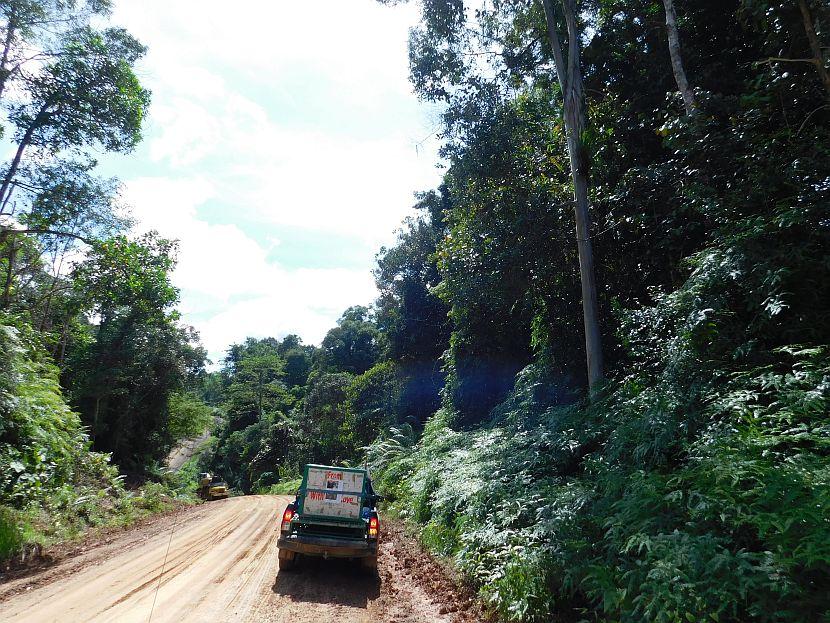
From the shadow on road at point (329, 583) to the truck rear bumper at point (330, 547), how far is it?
43 centimetres

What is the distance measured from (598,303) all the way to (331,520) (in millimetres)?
8886

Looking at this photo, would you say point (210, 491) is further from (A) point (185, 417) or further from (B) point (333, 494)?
(B) point (333, 494)

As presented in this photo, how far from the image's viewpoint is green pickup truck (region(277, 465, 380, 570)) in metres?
7.61

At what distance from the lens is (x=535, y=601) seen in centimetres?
528

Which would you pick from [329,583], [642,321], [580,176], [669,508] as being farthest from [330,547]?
[580,176]

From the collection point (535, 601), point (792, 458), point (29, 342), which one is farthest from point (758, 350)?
point (29, 342)

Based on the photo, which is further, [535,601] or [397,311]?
[397,311]

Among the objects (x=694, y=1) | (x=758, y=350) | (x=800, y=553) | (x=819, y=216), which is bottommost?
(x=800, y=553)

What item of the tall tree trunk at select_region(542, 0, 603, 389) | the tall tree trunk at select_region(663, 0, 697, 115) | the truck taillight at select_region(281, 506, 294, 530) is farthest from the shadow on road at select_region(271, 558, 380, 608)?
the tall tree trunk at select_region(663, 0, 697, 115)

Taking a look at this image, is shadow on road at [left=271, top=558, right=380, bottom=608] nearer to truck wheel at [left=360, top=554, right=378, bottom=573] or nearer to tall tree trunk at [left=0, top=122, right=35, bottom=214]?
truck wheel at [left=360, top=554, right=378, bottom=573]

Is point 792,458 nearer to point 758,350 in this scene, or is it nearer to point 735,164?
point 758,350

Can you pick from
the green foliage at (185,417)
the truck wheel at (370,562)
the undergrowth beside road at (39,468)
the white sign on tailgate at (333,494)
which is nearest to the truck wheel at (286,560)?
the white sign on tailgate at (333,494)

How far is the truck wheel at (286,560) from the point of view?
7797mm

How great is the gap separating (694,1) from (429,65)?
7.06 metres
